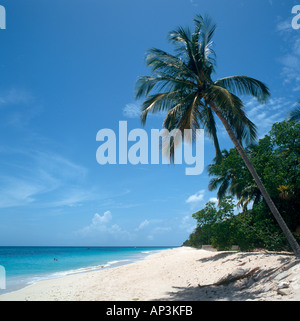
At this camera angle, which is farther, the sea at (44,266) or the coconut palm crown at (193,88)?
the sea at (44,266)

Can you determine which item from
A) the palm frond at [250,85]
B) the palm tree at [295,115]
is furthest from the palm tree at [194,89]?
the palm tree at [295,115]

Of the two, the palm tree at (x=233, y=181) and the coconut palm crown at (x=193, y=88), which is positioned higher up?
the coconut palm crown at (x=193, y=88)

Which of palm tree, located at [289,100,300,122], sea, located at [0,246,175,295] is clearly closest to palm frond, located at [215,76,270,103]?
palm tree, located at [289,100,300,122]

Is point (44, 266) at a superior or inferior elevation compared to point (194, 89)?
inferior

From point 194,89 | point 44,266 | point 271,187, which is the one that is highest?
point 194,89

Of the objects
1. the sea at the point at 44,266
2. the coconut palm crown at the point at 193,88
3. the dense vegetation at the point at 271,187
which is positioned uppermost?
the coconut palm crown at the point at 193,88

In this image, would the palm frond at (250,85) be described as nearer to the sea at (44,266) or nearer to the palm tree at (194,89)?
the palm tree at (194,89)

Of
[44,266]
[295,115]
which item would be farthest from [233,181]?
[44,266]

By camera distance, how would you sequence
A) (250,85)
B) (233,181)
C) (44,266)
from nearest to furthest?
1. (250,85)
2. (233,181)
3. (44,266)

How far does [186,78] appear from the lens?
403 inches

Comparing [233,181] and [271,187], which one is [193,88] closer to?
[271,187]

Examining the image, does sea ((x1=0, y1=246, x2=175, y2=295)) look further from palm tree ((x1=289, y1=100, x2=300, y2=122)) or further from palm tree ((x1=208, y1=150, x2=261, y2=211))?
palm tree ((x1=289, y1=100, x2=300, y2=122))

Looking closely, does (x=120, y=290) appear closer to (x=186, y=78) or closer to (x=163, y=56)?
(x=186, y=78)
